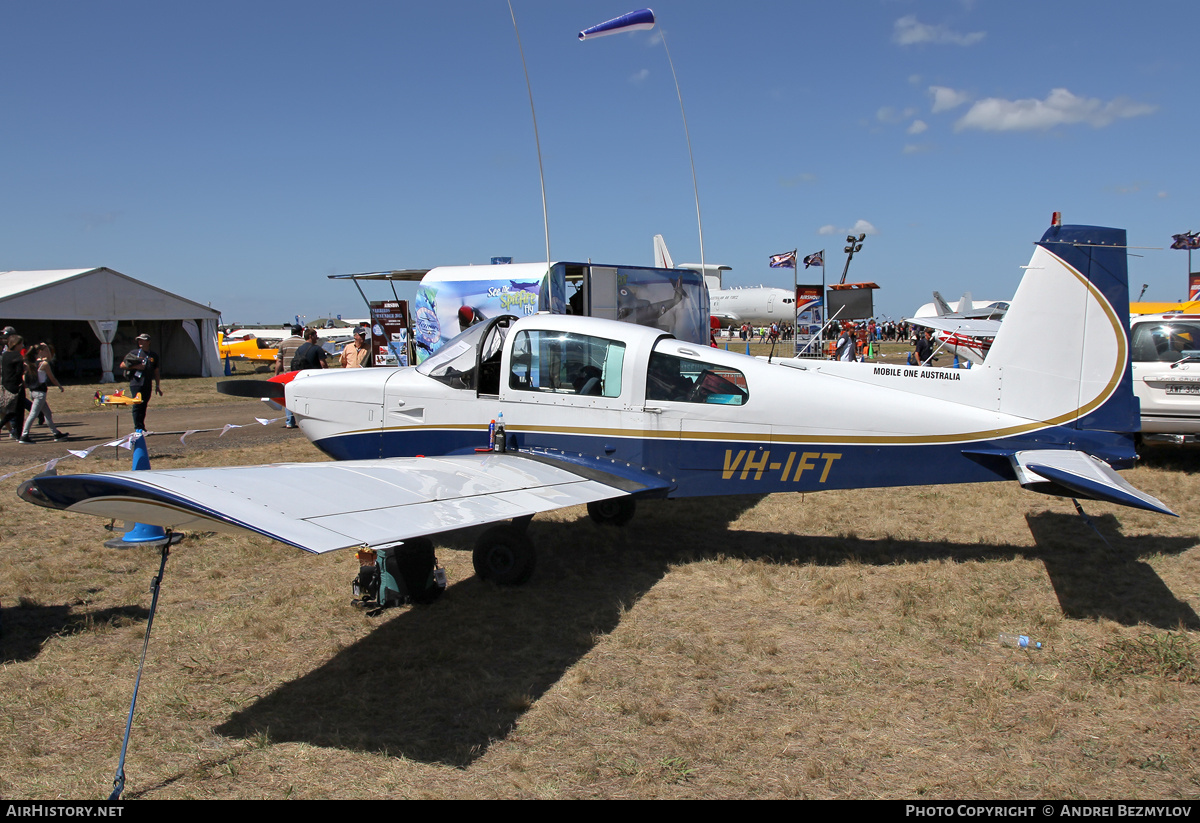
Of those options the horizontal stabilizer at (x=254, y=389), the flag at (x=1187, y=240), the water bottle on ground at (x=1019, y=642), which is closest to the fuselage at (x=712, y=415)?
the water bottle on ground at (x=1019, y=642)

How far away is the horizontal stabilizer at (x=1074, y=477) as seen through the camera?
422 cm

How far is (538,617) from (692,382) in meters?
2.13

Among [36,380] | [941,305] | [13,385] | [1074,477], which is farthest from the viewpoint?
[941,305]

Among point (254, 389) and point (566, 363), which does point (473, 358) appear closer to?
point (566, 363)

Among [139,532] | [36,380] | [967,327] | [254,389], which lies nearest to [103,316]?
[36,380]

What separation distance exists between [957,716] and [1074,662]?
106 cm

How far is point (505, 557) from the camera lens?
5594 mm

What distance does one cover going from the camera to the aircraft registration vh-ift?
17.2 feet

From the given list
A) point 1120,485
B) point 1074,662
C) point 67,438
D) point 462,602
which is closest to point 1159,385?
point 1120,485

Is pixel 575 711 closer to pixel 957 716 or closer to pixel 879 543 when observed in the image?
pixel 957 716

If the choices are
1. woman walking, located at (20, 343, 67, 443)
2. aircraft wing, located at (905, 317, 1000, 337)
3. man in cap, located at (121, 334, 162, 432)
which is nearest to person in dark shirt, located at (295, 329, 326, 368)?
man in cap, located at (121, 334, 162, 432)

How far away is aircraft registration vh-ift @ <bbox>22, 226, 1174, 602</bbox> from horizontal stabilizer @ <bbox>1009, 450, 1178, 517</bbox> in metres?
0.02
